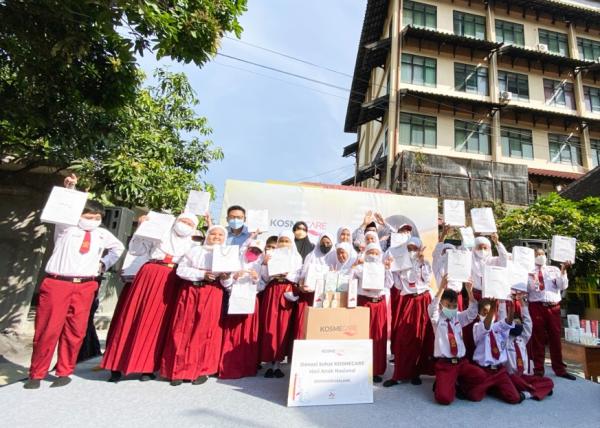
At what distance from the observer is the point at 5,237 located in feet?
20.8

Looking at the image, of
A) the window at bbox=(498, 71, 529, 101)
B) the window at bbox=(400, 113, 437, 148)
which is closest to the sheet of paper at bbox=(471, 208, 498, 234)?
the window at bbox=(400, 113, 437, 148)

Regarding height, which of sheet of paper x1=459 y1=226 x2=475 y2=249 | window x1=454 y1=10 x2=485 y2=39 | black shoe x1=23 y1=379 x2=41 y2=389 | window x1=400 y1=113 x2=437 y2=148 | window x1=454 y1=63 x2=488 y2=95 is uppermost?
window x1=454 y1=10 x2=485 y2=39

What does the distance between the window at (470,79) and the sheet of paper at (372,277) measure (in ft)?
49.8

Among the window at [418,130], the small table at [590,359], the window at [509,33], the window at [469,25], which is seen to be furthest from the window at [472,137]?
the small table at [590,359]

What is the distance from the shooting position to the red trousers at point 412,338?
11.9 ft

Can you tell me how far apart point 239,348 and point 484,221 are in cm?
314

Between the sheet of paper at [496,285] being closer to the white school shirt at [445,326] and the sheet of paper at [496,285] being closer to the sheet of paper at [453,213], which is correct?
the white school shirt at [445,326]

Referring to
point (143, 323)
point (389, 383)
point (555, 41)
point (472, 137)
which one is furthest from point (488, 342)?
point (555, 41)

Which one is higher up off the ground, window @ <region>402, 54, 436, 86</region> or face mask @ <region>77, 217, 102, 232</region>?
window @ <region>402, 54, 436, 86</region>

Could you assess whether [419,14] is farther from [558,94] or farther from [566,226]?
[566,226]

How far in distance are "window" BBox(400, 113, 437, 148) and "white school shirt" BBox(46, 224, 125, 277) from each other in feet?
44.3

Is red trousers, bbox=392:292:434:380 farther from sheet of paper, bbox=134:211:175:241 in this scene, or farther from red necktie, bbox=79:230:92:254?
red necktie, bbox=79:230:92:254

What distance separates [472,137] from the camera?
1558cm

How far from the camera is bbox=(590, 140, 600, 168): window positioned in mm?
16219
